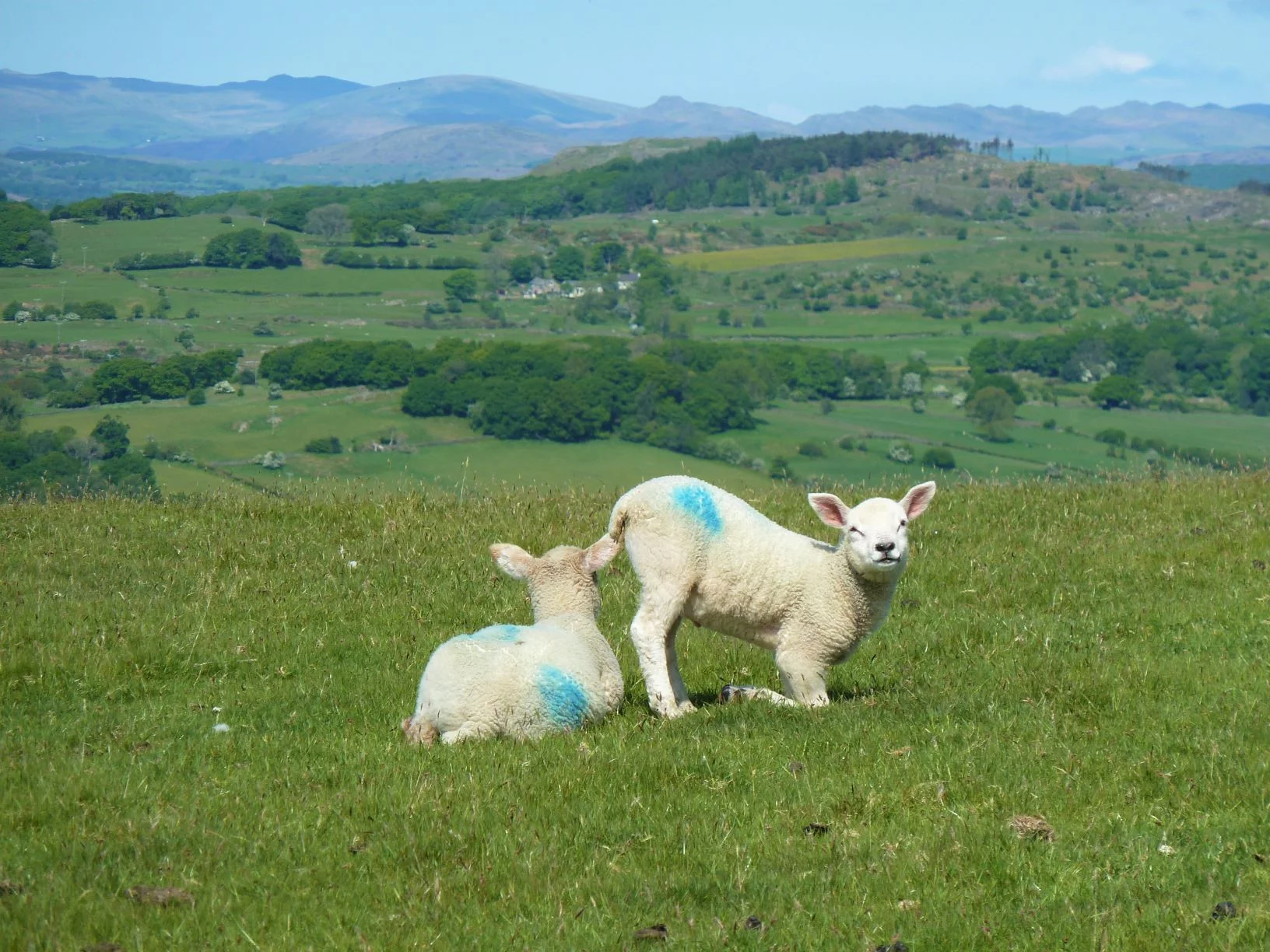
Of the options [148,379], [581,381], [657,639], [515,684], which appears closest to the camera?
[515,684]

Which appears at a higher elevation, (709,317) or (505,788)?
(505,788)

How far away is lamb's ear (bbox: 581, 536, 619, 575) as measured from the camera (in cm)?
862

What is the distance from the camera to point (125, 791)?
6.59 m

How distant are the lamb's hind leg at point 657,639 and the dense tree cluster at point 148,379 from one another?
327ft

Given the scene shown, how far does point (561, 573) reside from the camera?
28.5ft

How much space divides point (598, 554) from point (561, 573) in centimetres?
28

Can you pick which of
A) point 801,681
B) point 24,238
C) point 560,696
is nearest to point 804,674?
point 801,681

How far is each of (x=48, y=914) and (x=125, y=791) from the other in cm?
150

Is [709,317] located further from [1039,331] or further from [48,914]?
[48,914]

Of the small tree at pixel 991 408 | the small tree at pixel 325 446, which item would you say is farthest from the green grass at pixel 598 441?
the small tree at pixel 991 408

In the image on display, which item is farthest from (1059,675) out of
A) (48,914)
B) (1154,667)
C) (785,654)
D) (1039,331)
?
(1039,331)

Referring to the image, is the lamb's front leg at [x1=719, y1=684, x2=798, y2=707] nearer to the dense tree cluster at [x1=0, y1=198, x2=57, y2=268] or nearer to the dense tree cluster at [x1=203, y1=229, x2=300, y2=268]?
the dense tree cluster at [x1=0, y1=198, x2=57, y2=268]

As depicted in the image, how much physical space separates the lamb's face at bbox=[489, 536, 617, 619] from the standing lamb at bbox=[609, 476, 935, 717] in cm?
21

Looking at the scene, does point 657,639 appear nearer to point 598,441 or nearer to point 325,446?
point 325,446
